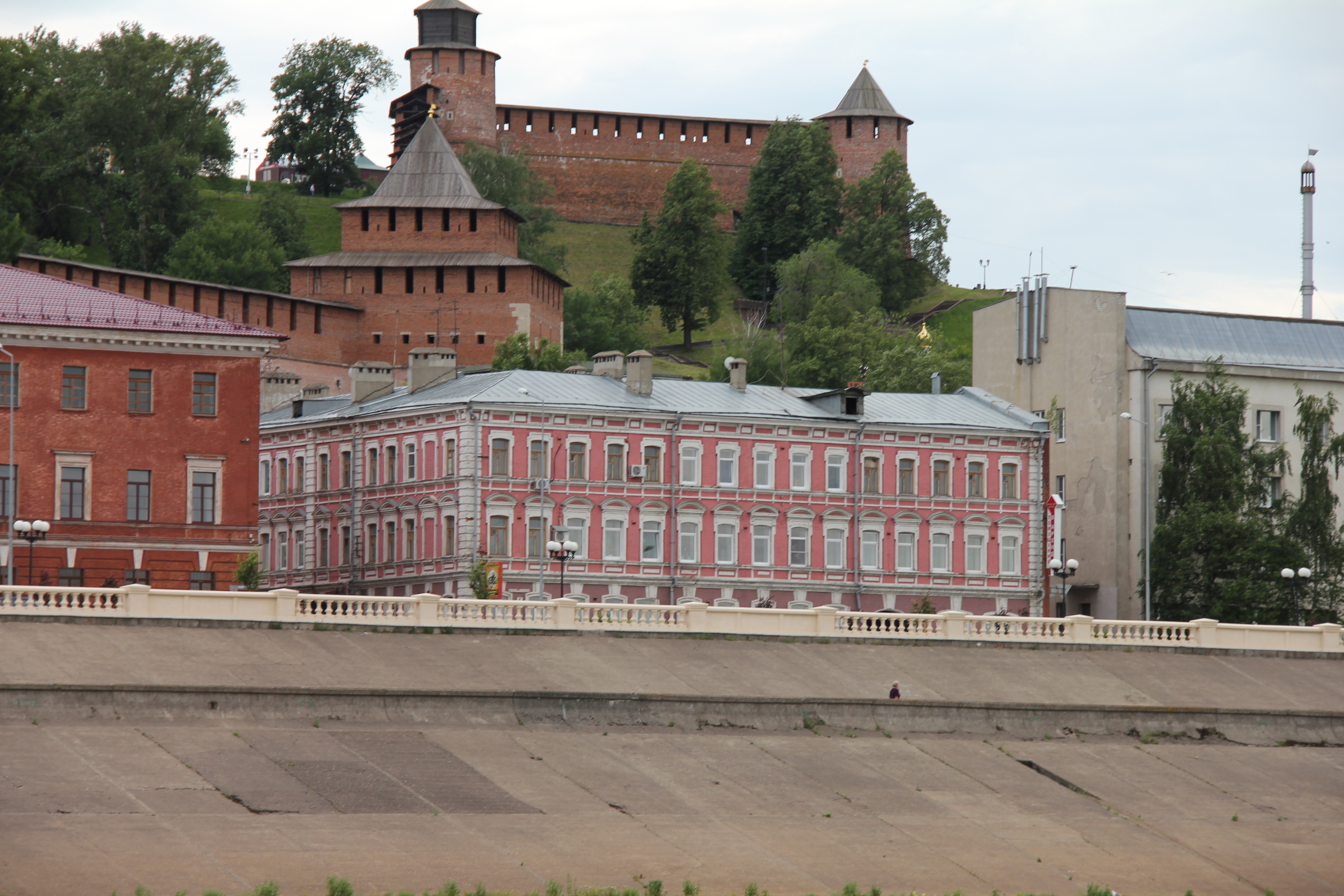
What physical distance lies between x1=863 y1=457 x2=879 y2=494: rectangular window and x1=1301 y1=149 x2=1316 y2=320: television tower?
30.9 metres

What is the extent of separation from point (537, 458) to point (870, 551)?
12.4 m

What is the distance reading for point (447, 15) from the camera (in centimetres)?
14012

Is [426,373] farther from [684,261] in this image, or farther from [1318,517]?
[684,261]

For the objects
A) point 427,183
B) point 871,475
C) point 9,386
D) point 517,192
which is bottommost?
point 871,475

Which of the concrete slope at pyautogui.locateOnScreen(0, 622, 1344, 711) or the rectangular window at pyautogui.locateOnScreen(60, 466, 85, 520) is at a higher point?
the rectangular window at pyautogui.locateOnScreen(60, 466, 85, 520)

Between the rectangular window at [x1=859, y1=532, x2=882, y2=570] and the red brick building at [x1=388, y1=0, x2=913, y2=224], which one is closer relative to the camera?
the rectangular window at [x1=859, y1=532, x2=882, y2=570]

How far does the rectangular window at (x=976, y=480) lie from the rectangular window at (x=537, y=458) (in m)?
15.5

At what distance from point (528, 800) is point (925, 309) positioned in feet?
352

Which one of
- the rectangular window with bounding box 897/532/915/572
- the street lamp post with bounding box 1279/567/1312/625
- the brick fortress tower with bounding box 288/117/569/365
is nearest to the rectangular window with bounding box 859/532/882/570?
the rectangular window with bounding box 897/532/915/572

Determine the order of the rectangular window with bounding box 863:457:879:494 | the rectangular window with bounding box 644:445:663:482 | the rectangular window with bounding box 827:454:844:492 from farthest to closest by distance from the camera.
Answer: the rectangular window with bounding box 863:457:879:494 → the rectangular window with bounding box 827:454:844:492 → the rectangular window with bounding box 644:445:663:482

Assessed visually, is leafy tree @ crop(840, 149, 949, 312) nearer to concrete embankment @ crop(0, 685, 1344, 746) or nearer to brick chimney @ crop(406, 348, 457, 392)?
brick chimney @ crop(406, 348, 457, 392)

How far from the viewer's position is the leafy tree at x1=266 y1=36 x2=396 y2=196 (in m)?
143

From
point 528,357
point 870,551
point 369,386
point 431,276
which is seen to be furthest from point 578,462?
point 431,276

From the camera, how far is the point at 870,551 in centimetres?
7638
